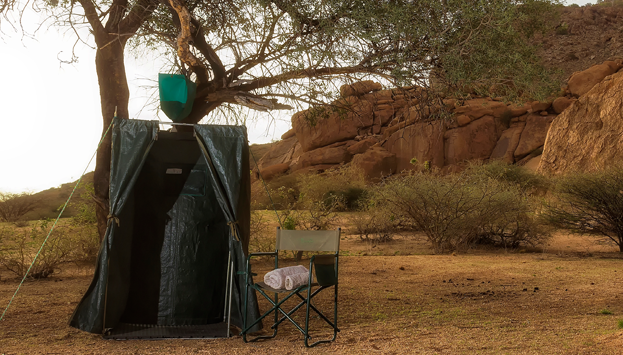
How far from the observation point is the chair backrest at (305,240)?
14.7 ft

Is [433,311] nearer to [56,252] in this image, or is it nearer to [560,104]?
[56,252]

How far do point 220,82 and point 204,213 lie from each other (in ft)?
7.86

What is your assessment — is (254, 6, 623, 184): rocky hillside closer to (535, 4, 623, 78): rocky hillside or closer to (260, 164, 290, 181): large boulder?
(260, 164, 290, 181): large boulder

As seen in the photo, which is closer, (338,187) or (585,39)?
(338,187)

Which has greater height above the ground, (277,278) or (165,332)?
(277,278)

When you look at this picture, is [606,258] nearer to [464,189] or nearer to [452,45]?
[464,189]

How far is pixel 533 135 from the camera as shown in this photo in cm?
2541

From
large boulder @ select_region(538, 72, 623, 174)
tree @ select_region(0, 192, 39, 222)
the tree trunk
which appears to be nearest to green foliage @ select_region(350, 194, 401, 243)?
the tree trunk

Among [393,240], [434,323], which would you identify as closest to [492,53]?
[434,323]

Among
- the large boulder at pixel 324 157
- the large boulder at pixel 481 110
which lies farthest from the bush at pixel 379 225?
the large boulder at pixel 481 110

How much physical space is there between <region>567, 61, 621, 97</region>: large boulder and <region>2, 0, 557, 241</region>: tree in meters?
21.2

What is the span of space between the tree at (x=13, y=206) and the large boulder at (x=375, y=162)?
14758mm

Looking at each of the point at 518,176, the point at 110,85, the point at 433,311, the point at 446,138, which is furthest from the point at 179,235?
the point at 446,138

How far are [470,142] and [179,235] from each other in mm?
23335
